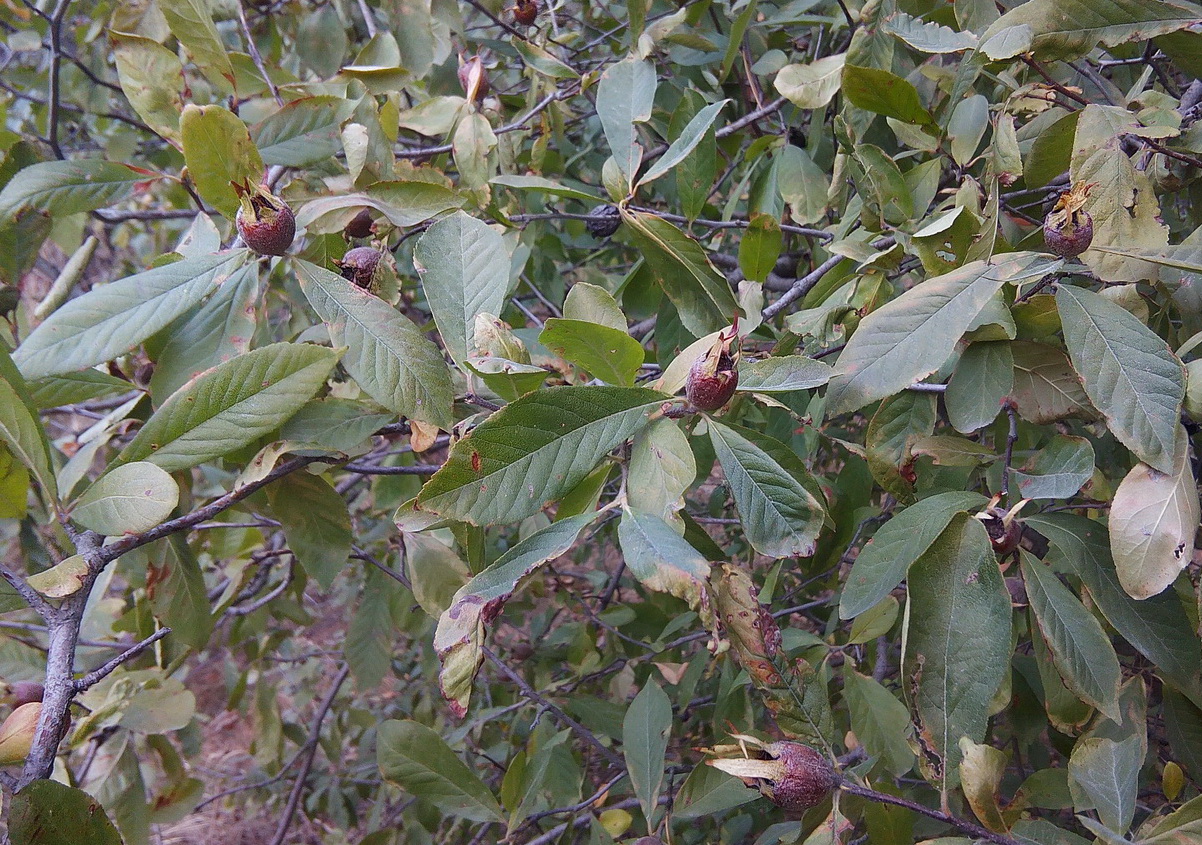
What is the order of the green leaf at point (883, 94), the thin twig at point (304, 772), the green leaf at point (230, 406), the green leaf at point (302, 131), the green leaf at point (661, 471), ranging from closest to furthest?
the green leaf at point (661, 471) < the green leaf at point (230, 406) < the green leaf at point (883, 94) < the green leaf at point (302, 131) < the thin twig at point (304, 772)

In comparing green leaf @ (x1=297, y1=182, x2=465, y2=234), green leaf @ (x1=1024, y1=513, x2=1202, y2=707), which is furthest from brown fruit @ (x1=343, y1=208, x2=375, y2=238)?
green leaf @ (x1=1024, y1=513, x2=1202, y2=707)

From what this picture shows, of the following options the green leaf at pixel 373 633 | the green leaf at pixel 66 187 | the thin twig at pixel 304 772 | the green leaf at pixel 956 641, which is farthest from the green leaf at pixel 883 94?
the thin twig at pixel 304 772

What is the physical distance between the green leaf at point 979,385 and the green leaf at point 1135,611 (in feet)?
0.41

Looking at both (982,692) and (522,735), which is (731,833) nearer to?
(522,735)

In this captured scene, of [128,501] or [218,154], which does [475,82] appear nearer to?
[218,154]

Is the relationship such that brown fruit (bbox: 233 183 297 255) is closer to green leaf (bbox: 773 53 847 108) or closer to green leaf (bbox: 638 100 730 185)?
green leaf (bbox: 638 100 730 185)

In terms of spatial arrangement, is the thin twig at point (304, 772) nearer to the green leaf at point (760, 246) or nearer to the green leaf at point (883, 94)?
the green leaf at point (760, 246)

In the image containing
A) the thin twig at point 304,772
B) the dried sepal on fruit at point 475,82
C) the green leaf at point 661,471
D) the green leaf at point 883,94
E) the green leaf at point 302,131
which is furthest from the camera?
the thin twig at point 304,772

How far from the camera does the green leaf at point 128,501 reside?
0.71m

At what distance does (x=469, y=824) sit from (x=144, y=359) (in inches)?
55.5

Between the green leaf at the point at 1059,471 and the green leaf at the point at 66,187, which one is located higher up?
the green leaf at the point at 66,187

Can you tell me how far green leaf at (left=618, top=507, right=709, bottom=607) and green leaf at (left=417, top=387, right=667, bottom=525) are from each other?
0.27 ft

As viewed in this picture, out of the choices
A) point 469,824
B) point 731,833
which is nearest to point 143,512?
point 731,833

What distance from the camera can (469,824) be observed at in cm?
190
